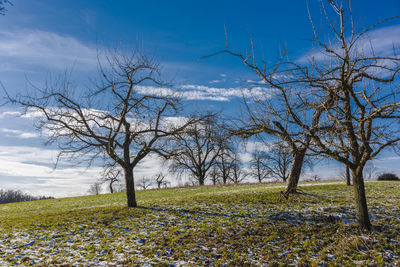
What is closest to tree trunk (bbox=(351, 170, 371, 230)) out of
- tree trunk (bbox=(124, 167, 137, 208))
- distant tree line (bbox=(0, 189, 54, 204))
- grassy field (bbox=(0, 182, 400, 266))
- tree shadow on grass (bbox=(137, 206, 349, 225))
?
grassy field (bbox=(0, 182, 400, 266))

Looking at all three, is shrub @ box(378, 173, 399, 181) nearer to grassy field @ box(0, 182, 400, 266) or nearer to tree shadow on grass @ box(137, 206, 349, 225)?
grassy field @ box(0, 182, 400, 266)

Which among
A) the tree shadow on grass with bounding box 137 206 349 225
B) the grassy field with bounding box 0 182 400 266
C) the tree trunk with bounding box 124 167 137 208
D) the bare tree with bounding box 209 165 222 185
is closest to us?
the grassy field with bounding box 0 182 400 266

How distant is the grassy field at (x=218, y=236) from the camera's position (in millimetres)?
6867

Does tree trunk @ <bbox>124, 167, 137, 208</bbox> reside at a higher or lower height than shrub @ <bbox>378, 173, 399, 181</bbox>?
higher

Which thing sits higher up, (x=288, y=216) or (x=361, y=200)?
(x=361, y=200)

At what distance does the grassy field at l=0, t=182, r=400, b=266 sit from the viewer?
270 inches

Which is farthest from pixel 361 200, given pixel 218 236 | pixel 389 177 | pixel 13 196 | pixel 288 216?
pixel 13 196

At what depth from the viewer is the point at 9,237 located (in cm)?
950

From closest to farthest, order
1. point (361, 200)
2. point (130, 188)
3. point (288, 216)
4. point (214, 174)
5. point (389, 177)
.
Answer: point (361, 200), point (288, 216), point (130, 188), point (389, 177), point (214, 174)

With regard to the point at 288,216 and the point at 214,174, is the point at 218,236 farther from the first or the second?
the point at 214,174

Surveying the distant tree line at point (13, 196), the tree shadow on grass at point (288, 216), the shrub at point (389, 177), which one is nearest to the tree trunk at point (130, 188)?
the tree shadow on grass at point (288, 216)

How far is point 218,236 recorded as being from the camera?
830 cm

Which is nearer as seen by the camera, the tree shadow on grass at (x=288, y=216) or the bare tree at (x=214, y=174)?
the tree shadow on grass at (x=288, y=216)

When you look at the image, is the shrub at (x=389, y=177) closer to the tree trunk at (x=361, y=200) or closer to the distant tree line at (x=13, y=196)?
the tree trunk at (x=361, y=200)
